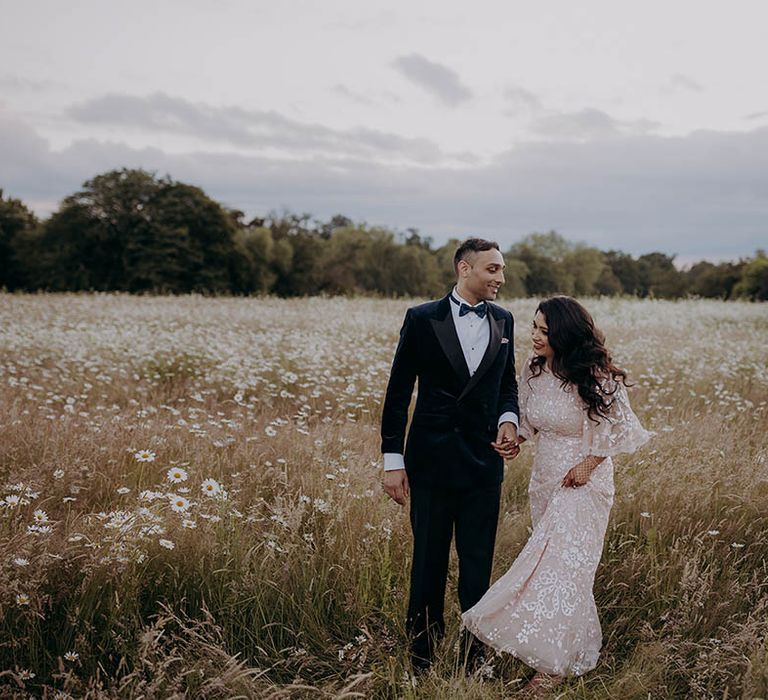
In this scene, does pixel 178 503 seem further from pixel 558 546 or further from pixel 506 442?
pixel 558 546

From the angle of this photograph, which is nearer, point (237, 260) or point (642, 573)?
point (642, 573)

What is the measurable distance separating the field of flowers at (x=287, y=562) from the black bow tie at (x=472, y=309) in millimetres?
1511

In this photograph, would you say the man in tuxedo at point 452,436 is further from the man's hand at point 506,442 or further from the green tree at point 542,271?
the green tree at point 542,271

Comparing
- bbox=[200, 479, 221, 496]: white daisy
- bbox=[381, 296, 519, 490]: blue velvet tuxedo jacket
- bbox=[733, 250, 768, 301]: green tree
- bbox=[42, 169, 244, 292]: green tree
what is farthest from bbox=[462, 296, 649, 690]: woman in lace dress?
bbox=[733, 250, 768, 301]: green tree

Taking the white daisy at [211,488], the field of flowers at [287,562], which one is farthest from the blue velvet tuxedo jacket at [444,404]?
the white daisy at [211,488]

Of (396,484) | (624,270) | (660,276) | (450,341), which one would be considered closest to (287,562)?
(396,484)

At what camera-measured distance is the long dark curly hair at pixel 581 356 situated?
3850 mm

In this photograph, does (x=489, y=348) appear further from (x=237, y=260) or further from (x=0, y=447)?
(x=237, y=260)

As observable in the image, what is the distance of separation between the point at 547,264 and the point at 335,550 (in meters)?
79.7

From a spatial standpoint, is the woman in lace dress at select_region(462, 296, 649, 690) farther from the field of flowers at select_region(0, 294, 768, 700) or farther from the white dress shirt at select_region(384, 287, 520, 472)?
the white dress shirt at select_region(384, 287, 520, 472)

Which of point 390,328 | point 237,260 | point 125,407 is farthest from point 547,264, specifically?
point 125,407

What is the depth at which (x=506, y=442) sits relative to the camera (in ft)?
12.0

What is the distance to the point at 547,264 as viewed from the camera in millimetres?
80812

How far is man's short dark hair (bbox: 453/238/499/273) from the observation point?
3662 mm
